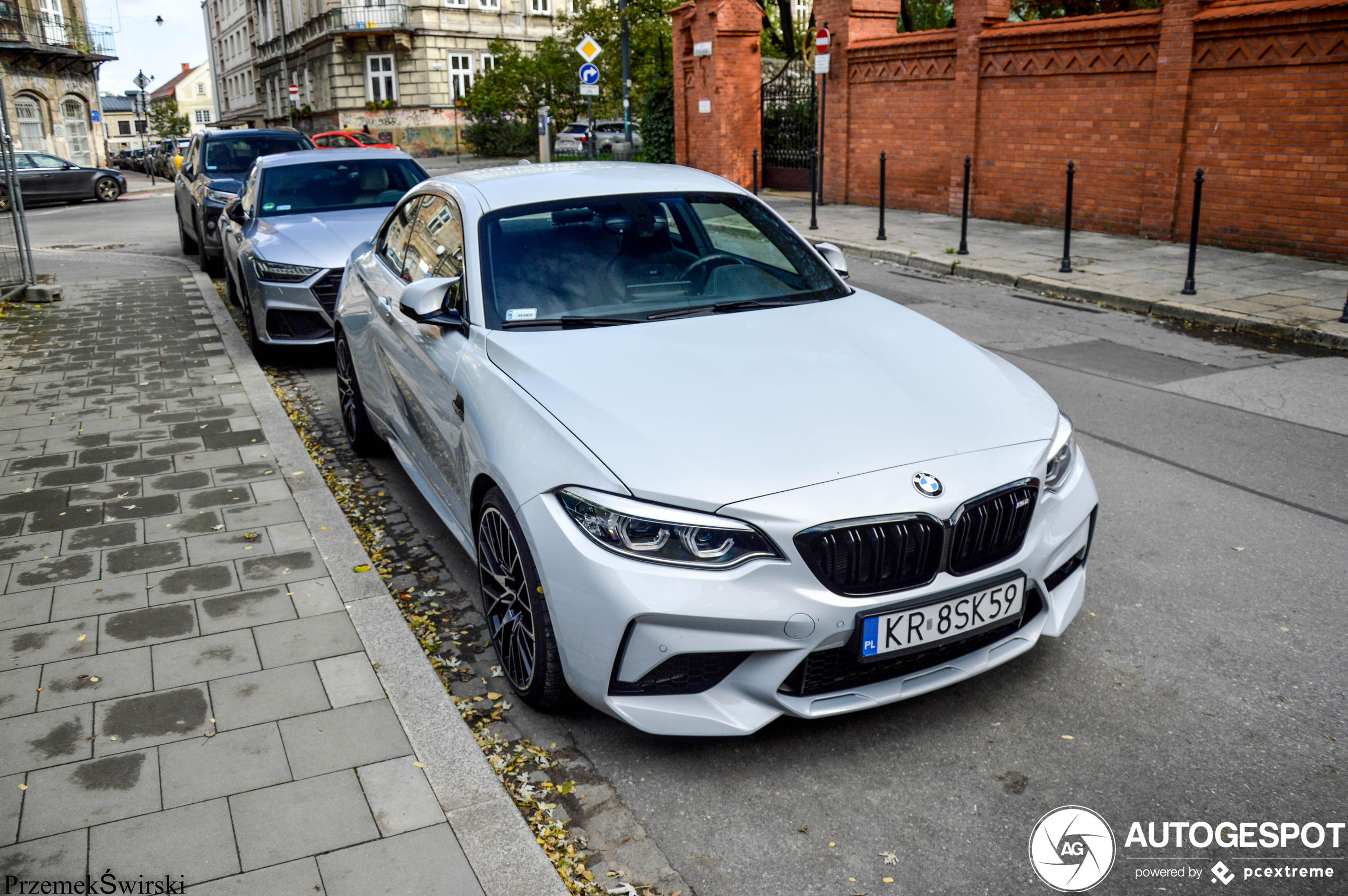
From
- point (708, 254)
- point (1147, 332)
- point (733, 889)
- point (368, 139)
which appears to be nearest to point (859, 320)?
point (708, 254)

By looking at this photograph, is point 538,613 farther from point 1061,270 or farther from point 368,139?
point 368,139

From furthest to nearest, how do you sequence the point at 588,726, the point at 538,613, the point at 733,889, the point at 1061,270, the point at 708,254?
the point at 1061,270 < the point at 708,254 < the point at 588,726 < the point at 538,613 < the point at 733,889

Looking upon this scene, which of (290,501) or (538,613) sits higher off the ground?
(538,613)

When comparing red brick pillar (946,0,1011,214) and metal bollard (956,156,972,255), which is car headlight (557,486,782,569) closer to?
metal bollard (956,156,972,255)

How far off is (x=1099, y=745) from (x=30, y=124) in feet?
181

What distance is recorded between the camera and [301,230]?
855 centimetres

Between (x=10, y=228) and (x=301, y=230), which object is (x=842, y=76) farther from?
(x=10, y=228)

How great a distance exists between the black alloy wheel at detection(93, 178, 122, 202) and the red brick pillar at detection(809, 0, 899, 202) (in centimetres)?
2186

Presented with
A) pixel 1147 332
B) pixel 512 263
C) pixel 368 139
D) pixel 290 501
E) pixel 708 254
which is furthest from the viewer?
pixel 368 139

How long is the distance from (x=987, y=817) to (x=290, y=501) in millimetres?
3832

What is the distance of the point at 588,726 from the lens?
3387mm

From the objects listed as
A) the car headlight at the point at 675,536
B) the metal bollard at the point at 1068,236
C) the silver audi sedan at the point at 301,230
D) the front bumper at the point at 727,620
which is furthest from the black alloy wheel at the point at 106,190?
the car headlight at the point at 675,536

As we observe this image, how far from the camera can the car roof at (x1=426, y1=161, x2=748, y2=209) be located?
4449 millimetres

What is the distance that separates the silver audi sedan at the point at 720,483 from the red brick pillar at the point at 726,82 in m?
18.1
